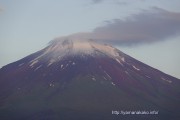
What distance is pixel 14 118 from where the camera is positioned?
31.7 ft

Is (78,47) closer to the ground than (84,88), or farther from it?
farther from it

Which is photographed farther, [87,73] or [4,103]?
[87,73]

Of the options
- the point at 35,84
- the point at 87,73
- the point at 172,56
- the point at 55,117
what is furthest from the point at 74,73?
the point at 172,56

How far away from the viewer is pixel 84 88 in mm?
12609

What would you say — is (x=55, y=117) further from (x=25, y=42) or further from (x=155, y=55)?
(x=155, y=55)

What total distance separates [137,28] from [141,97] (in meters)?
1.45

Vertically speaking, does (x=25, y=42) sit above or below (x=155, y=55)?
above

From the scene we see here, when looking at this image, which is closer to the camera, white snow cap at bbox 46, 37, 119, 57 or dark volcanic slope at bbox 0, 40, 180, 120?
dark volcanic slope at bbox 0, 40, 180, 120

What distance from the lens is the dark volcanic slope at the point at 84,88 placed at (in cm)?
938

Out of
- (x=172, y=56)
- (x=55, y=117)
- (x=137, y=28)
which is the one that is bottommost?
(x=55, y=117)

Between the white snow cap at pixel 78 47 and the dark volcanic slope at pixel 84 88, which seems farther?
the white snow cap at pixel 78 47

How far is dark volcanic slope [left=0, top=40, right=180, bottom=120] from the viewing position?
9383 mm

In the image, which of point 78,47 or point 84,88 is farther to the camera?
point 78,47

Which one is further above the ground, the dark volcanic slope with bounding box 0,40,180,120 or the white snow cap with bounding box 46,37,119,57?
the white snow cap with bounding box 46,37,119,57
